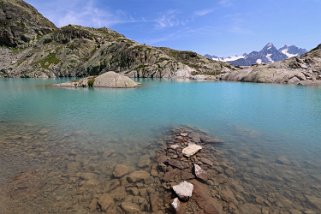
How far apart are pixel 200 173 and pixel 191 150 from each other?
307 cm

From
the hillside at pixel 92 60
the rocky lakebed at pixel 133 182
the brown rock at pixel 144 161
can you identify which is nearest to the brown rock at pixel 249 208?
the rocky lakebed at pixel 133 182

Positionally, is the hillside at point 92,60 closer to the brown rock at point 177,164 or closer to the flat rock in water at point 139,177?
the brown rock at point 177,164

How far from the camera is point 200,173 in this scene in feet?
42.5

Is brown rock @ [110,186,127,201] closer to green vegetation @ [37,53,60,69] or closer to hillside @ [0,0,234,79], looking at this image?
hillside @ [0,0,234,79]

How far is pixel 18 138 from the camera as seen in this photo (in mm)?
18734

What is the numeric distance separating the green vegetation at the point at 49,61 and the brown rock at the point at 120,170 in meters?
169

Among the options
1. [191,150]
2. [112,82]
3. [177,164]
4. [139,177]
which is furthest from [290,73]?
[139,177]

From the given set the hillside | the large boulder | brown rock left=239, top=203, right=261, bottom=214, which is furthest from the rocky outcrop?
brown rock left=239, top=203, right=261, bottom=214

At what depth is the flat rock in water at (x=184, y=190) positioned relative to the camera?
10455 millimetres

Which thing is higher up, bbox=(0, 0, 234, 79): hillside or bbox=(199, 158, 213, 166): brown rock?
bbox=(0, 0, 234, 79): hillside

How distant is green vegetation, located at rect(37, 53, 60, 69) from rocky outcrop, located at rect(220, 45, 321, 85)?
416 feet

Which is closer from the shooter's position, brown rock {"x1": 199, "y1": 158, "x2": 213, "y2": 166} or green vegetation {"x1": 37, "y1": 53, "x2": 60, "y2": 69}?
brown rock {"x1": 199, "y1": 158, "x2": 213, "y2": 166}

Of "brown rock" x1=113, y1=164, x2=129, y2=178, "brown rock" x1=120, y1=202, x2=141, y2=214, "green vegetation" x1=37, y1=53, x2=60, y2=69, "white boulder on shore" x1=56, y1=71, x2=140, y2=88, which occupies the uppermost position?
"green vegetation" x1=37, y1=53, x2=60, y2=69

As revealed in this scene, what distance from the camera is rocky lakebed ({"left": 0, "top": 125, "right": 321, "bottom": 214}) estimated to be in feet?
32.9
